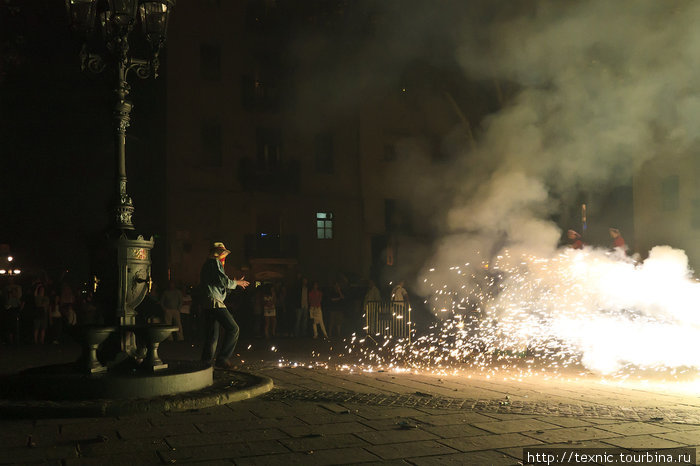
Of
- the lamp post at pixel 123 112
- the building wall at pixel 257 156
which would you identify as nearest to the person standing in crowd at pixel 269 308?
the building wall at pixel 257 156

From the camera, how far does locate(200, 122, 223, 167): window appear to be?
26094 millimetres

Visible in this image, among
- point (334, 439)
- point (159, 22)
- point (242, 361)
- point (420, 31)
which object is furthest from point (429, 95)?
point (334, 439)

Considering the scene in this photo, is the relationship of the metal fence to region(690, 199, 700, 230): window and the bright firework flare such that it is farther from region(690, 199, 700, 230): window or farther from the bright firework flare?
region(690, 199, 700, 230): window

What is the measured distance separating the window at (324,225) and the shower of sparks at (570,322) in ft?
46.8

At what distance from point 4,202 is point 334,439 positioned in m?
27.7

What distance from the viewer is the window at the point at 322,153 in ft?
92.2

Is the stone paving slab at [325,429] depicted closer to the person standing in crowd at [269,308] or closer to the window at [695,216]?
the person standing in crowd at [269,308]

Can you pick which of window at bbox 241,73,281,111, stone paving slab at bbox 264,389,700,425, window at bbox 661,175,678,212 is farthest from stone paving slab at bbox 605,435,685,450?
window at bbox 661,175,678,212

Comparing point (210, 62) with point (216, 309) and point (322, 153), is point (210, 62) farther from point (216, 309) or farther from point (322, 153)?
point (216, 309)

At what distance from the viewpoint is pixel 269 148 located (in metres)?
27.4

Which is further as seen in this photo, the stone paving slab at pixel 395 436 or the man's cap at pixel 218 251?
the man's cap at pixel 218 251

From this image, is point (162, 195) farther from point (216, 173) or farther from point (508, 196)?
point (508, 196)

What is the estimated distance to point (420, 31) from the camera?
15008mm

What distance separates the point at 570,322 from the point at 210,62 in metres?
19.5
